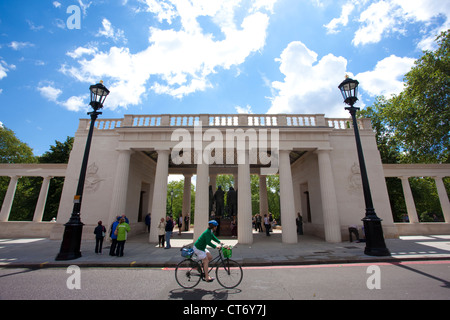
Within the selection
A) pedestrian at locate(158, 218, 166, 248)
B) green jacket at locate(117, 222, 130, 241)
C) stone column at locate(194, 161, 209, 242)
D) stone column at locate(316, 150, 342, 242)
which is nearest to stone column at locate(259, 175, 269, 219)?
stone column at locate(316, 150, 342, 242)

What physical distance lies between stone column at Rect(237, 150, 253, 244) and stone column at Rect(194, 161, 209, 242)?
89.1 inches

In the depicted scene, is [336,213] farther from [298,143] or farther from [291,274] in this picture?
[291,274]

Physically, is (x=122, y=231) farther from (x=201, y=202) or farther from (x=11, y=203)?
(x=11, y=203)

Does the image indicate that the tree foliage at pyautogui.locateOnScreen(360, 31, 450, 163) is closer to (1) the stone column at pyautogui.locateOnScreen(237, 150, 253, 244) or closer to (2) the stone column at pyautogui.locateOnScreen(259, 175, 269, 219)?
(2) the stone column at pyautogui.locateOnScreen(259, 175, 269, 219)

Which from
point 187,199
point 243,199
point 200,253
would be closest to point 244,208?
point 243,199

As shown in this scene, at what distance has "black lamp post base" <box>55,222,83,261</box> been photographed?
8219 millimetres

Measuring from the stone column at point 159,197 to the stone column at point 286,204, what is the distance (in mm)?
8057

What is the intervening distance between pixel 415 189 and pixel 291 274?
32.9 m

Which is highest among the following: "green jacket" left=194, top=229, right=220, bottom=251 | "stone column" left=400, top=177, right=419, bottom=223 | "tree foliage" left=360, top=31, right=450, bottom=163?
"tree foliage" left=360, top=31, right=450, bottom=163

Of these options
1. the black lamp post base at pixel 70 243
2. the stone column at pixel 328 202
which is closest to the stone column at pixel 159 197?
the black lamp post base at pixel 70 243

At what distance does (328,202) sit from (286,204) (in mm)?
2943

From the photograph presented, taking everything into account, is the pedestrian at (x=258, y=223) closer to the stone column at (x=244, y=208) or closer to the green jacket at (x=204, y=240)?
the stone column at (x=244, y=208)

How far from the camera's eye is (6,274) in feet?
21.1
